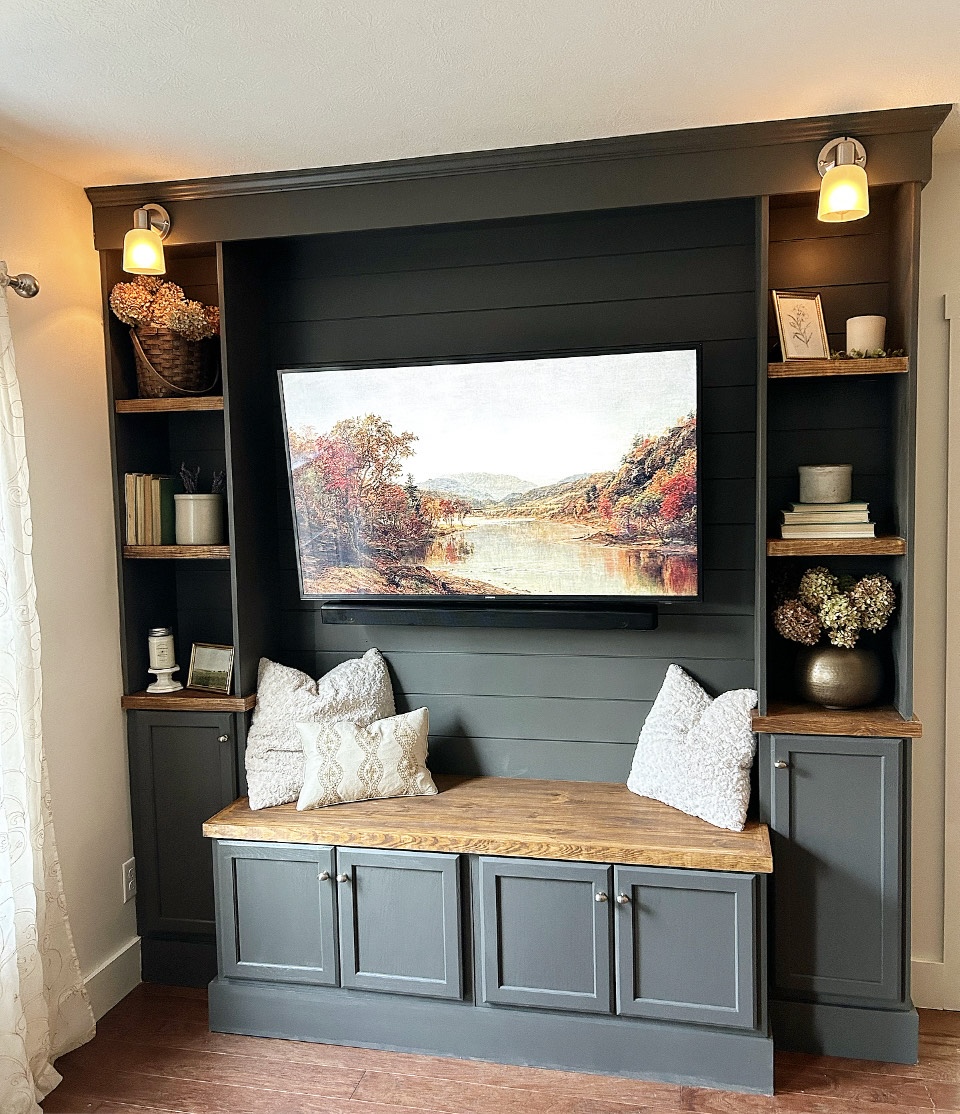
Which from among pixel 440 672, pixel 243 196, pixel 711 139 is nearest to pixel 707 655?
pixel 440 672

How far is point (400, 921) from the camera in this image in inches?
106

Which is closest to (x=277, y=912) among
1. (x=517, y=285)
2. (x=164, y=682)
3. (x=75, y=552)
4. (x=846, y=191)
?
(x=164, y=682)

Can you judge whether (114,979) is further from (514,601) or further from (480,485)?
(480,485)

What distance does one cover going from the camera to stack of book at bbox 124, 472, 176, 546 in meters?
3.00

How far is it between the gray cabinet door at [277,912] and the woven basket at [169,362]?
1.43m

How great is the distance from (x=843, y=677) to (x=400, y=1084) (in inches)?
65.0

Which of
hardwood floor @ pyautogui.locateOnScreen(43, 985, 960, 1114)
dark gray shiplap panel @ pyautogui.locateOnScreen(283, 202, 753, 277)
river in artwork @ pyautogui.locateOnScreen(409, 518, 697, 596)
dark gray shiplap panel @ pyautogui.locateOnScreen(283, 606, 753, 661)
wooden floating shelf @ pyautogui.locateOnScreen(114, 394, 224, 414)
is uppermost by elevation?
dark gray shiplap panel @ pyautogui.locateOnScreen(283, 202, 753, 277)

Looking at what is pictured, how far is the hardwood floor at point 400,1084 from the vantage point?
96.0 inches

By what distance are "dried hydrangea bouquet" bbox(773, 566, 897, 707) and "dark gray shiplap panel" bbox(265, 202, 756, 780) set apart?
0.75 feet

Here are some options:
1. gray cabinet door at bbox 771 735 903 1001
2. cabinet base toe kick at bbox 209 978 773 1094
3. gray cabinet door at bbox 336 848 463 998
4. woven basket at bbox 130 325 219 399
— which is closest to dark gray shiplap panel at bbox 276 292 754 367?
woven basket at bbox 130 325 219 399

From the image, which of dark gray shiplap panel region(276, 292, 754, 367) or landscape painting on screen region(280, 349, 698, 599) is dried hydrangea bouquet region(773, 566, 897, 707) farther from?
dark gray shiplap panel region(276, 292, 754, 367)

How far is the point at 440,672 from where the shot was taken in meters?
3.11

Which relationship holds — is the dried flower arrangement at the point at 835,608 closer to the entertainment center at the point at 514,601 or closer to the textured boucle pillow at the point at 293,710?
the entertainment center at the point at 514,601

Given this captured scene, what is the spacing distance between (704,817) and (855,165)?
5.76 feet
